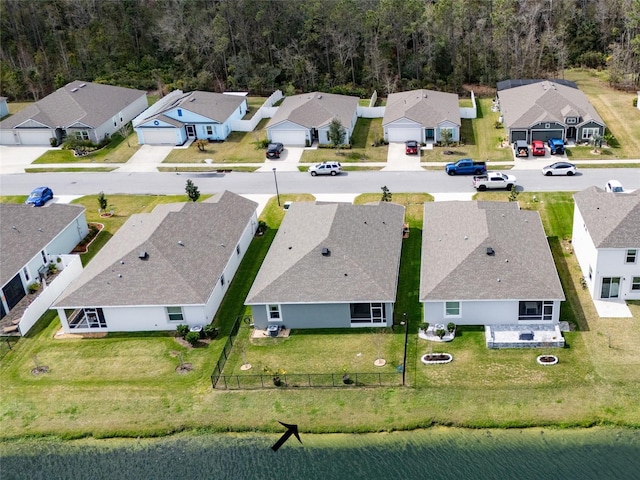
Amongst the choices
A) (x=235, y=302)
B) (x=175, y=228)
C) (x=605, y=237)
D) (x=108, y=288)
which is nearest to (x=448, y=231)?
(x=605, y=237)

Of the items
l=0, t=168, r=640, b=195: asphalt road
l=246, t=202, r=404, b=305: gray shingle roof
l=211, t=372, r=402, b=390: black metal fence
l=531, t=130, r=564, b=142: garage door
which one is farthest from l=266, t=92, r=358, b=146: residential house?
l=211, t=372, r=402, b=390: black metal fence

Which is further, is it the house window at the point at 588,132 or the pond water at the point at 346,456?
the house window at the point at 588,132

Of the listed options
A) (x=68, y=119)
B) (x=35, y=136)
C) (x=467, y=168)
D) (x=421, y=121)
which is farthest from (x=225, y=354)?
(x=35, y=136)

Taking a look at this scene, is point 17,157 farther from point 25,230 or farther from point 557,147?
point 557,147

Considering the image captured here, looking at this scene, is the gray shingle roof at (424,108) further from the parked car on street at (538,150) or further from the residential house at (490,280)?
the residential house at (490,280)

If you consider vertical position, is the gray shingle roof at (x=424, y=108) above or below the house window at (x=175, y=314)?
above

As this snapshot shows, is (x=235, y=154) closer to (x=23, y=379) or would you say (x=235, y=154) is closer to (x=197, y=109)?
(x=197, y=109)

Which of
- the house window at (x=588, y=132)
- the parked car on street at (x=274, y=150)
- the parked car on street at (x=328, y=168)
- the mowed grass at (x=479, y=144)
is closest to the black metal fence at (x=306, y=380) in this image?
the parked car on street at (x=328, y=168)
